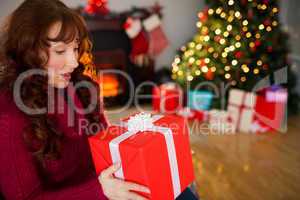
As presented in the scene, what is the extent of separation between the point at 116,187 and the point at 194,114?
2.83m

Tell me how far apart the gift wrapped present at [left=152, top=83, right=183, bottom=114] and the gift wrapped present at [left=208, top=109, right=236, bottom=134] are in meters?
0.56

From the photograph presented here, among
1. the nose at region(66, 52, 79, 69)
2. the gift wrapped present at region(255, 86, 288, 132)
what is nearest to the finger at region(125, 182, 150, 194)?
the nose at region(66, 52, 79, 69)

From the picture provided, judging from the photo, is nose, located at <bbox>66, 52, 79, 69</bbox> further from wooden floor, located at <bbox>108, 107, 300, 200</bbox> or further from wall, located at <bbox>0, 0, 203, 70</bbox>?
wall, located at <bbox>0, 0, 203, 70</bbox>

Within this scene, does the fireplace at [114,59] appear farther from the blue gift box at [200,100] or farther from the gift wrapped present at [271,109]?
the gift wrapped present at [271,109]

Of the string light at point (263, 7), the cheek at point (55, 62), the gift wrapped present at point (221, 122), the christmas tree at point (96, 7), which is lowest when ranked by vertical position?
the gift wrapped present at point (221, 122)

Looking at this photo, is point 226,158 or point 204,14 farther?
point 204,14

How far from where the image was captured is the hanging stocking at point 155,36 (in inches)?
159

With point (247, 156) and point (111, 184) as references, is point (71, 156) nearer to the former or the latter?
point (111, 184)

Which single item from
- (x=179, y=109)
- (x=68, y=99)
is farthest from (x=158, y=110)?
(x=68, y=99)

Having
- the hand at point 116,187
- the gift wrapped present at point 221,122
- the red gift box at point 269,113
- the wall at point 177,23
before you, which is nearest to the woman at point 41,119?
the hand at point 116,187

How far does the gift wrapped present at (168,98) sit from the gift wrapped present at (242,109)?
0.70 metres

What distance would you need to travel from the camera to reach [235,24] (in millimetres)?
3297

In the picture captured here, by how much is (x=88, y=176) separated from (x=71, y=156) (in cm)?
9

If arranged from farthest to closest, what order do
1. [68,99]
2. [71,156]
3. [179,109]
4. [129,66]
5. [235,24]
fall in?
1. [129,66]
2. [179,109]
3. [235,24]
4. [68,99]
5. [71,156]
